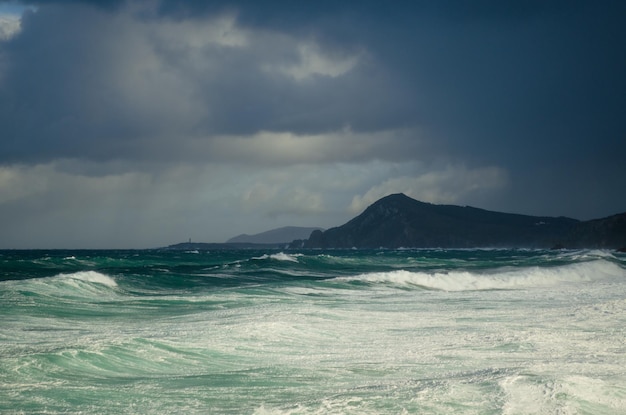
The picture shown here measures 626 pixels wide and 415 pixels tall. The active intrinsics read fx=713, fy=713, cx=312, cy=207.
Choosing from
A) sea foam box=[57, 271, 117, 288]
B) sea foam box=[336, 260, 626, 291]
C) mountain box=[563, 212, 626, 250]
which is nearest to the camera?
sea foam box=[57, 271, 117, 288]

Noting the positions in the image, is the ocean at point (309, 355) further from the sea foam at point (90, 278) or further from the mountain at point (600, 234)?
the mountain at point (600, 234)

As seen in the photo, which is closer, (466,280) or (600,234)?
(466,280)

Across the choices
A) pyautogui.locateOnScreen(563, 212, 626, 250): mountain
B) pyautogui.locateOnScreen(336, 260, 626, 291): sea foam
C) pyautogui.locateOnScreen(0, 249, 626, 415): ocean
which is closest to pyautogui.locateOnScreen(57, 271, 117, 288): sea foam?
pyautogui.locateOnScreen(0, 249, 626, 415): ocean

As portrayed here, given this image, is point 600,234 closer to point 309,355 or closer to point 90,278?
point 90,278

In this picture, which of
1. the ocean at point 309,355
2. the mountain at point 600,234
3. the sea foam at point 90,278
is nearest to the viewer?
the ocean at point 309,355

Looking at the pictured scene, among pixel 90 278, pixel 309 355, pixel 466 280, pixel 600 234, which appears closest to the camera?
pixel 309 355

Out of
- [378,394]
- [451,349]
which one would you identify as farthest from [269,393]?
[451,349]

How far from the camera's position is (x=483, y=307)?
75.2 feet

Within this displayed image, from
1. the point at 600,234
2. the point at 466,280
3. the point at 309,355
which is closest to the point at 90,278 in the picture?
the point at 466,280

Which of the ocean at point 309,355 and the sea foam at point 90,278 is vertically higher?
the sea foam at point 90,278

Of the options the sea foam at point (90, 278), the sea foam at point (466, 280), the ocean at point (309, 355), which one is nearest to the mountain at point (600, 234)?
the sea foam at point (466, 280)

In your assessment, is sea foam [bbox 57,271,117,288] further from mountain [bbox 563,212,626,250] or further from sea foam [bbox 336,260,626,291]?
mountain [bbox 563,212,626,250]

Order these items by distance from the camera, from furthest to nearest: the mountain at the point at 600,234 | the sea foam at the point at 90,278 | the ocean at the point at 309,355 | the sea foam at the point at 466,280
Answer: the mountain at the point at 600,234, the sea foam at the point at 466,280, the sea foam at the point at 90,278, the ocean at the point at 309,355

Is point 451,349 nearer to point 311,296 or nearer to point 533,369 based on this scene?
point 533,369
